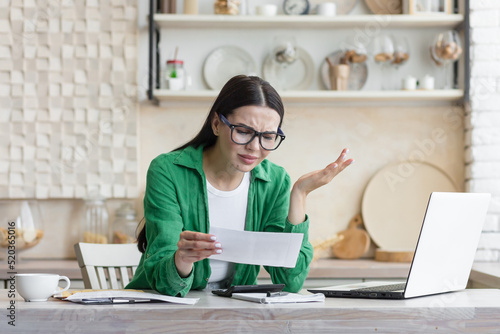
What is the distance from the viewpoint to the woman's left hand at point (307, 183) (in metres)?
1.62

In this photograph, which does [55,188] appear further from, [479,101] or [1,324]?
[479,101]

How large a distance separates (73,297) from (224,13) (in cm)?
198

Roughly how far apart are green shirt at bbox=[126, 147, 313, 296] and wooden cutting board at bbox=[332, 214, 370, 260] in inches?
50.7

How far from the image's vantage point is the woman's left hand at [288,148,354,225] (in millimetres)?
1623

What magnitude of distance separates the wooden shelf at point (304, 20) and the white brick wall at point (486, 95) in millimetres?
113

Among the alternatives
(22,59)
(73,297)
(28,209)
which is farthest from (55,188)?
(73,297)

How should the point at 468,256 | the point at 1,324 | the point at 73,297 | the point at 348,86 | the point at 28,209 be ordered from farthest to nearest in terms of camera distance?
the point at 348,86
the point at 28,209
the point at 468,256
the point at 73,297
the point at 1,324

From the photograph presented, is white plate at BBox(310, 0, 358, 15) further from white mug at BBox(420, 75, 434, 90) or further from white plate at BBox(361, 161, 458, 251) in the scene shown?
white plate at BBox(361, 161, 458, 251)

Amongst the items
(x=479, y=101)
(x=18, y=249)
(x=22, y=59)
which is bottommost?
(x=18, y=249)

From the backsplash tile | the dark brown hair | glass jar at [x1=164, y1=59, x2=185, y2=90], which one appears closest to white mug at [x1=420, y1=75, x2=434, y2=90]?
glass jar at [x1=164, y1=59, x2=185, y2=90]

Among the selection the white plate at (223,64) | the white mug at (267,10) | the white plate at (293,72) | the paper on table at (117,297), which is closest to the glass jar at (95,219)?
the white plate at (223,64)

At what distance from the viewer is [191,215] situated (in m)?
1.82

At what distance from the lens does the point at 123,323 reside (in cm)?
133

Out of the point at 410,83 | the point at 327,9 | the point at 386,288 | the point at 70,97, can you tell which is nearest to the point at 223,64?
the point at 327,9
